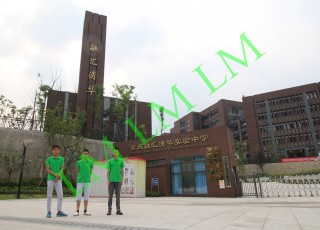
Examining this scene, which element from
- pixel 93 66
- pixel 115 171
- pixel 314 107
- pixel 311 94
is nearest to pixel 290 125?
pixel 314 107

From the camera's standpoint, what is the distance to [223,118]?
72.9 m

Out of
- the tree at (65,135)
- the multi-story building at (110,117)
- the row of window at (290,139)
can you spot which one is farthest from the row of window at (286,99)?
the tree at (65,135)

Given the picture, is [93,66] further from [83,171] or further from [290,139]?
[290,139]

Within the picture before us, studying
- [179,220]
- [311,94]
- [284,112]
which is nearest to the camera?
[179,220]

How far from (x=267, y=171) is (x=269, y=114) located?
734 inches

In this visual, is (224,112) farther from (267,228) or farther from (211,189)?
(267,228)

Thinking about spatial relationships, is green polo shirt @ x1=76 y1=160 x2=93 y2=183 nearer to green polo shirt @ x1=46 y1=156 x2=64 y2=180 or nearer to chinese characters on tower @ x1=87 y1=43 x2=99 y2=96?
green polo shirt @ x1=46 y1=156 x2=64 y2=180

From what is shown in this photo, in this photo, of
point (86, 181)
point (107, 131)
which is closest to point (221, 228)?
point (86, 181)

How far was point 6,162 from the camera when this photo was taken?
22375mm

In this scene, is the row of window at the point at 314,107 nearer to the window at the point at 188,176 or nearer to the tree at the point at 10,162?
the window at the point at 188,176

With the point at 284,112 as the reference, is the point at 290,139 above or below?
below

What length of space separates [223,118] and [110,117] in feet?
130

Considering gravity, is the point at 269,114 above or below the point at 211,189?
above

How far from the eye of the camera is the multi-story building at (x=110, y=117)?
38656 millimetres
